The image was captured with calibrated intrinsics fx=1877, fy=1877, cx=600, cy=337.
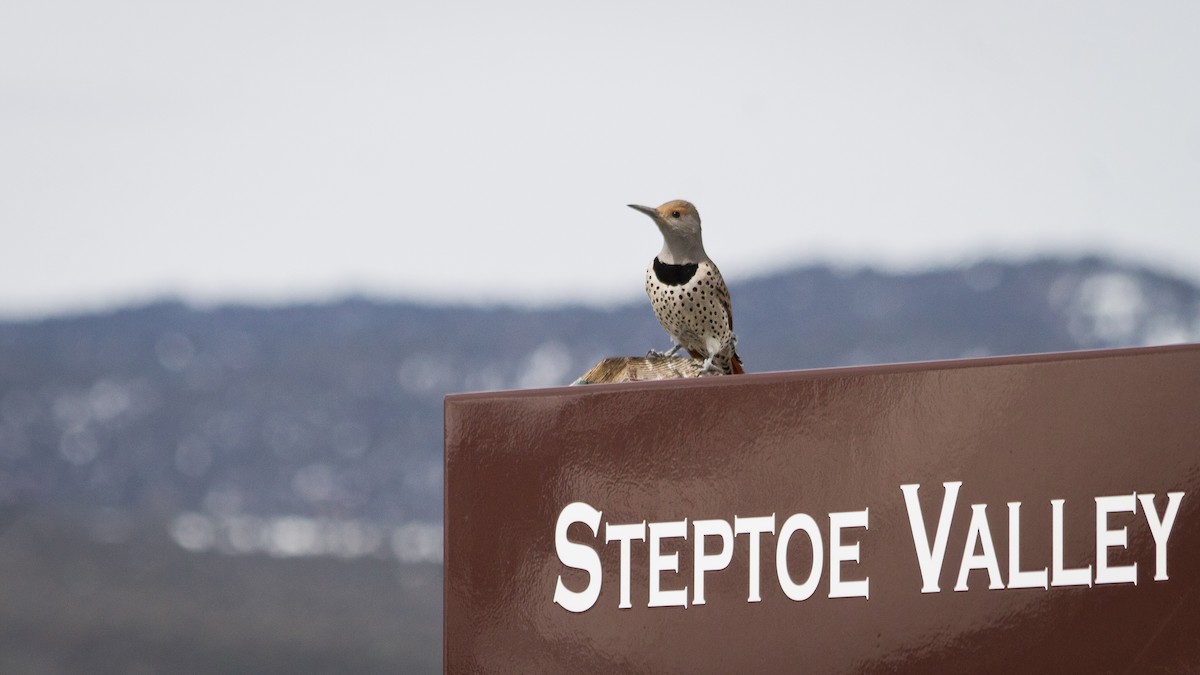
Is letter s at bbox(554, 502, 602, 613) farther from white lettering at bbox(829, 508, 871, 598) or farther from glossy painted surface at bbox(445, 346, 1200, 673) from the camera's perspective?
white lettering at bbox(829, 508, 871, 598)

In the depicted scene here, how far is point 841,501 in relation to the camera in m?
1.99

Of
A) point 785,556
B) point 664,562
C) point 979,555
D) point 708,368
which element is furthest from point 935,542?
point 708,368

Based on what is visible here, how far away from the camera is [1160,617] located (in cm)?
182

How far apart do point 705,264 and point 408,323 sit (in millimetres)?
8875

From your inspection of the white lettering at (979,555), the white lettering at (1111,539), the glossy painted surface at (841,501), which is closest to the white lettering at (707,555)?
the glossy painted surface at (841,501)

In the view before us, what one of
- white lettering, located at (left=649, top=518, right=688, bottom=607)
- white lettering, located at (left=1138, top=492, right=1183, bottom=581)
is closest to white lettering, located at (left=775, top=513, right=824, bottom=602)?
white lettering, located at (left=649, top=518, right=688, bottom=607)

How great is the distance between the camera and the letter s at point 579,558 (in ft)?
6.97

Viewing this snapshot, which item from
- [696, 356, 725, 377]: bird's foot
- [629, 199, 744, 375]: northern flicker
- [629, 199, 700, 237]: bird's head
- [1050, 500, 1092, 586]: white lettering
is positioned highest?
[629, 199, 700, 237]: bird's head

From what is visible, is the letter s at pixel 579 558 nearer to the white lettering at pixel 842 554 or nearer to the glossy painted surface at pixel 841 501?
the glossy painted surface at pixel 841 501

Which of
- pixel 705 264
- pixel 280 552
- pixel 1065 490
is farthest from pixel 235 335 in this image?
pixel 1065 490

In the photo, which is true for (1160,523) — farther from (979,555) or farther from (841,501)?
(841,501)

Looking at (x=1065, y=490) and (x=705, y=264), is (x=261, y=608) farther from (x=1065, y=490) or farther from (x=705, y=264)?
(x=1065, y=490)

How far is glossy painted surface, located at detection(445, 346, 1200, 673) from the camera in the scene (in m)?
1.85

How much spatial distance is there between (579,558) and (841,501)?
0.32 metres
